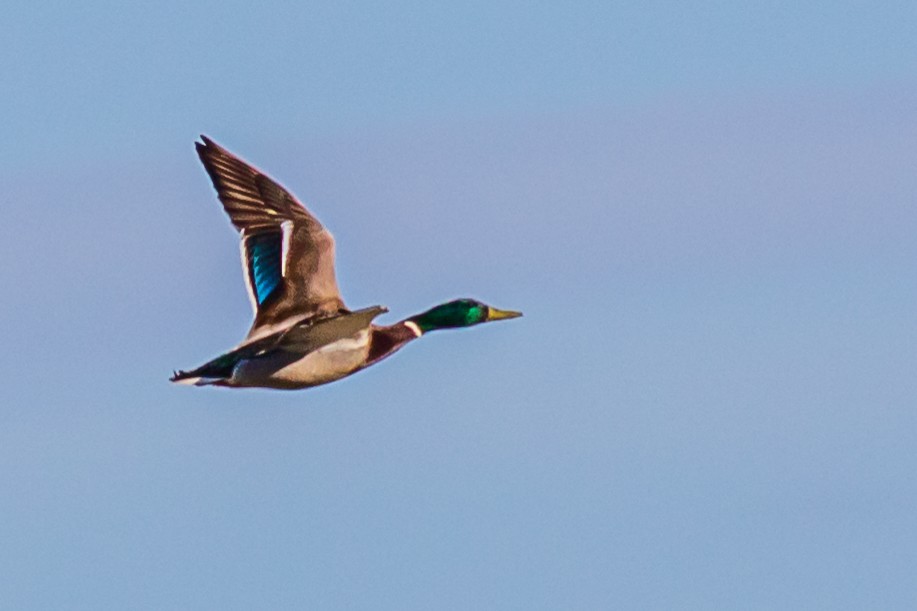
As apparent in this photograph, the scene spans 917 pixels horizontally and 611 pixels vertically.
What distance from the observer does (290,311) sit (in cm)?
2291

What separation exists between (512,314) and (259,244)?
2.81 m

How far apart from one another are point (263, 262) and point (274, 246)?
214 millimetres

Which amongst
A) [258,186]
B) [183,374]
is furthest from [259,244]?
[183,374]

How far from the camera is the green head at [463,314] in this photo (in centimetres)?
2392

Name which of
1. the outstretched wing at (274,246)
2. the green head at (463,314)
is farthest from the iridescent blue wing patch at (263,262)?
the green head at (463,314)

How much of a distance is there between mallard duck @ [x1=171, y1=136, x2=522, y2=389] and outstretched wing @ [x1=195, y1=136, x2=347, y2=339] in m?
0.01

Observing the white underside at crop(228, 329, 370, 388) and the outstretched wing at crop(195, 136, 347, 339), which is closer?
the white underside at crop(228, 329, 370, 388)

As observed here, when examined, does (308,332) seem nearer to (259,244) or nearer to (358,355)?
(358,355)

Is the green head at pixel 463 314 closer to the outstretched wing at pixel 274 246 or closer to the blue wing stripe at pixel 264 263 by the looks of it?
the outstretched wing at pixel 274 246

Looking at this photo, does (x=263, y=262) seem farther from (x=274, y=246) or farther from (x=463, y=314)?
(x=463, y=314)

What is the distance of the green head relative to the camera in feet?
78.5

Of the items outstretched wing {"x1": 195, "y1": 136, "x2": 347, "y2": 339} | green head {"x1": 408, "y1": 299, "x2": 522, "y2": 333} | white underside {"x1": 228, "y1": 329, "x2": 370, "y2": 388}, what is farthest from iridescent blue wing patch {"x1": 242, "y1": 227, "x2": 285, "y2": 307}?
green head {"x1": 408, "y1": 299, "x2": 522, "y2": 333}

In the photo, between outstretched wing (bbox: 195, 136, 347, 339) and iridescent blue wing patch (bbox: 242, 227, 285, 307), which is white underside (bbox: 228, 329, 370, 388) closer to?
outstretched wing (bbox: 195, 136, 347, 339)

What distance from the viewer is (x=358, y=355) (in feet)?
72.7
